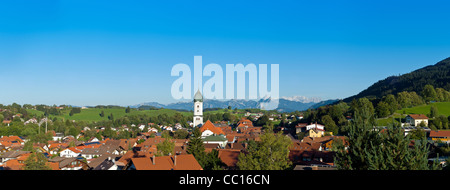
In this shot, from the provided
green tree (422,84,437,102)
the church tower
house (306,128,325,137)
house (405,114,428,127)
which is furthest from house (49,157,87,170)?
green tree (422,84,437,102)

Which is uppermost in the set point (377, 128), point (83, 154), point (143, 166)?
point (377, 128)

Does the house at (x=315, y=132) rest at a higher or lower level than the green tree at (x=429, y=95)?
lower

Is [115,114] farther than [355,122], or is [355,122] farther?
[115,114]

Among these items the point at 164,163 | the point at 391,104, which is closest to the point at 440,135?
the point at 391,104

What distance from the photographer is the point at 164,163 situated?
26.1 metres

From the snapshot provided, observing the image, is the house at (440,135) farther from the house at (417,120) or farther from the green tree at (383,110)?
the green tree at (383,110)

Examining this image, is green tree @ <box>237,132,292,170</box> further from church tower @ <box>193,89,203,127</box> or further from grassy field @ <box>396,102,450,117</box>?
grassy field @ <box>396,102,450,117</box>

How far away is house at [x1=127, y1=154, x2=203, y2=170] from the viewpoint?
25.3 meters

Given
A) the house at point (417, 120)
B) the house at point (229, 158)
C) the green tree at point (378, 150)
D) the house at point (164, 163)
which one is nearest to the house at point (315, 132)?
the house at point (417, 120)

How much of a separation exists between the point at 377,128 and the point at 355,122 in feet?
3.32

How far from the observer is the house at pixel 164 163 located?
25.3 meters
